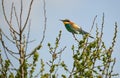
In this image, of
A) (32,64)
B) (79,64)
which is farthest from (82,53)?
(32,64)

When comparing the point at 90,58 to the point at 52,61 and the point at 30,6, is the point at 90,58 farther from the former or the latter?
the point at 30,6

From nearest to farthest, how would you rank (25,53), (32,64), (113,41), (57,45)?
(25,53)
(32,64)
(57,45)
(113,41)

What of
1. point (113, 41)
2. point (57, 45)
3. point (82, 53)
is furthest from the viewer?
point (113, 41)

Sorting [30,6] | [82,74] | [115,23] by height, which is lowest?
[82,74]

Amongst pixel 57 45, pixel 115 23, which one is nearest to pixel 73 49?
pixel 57 45

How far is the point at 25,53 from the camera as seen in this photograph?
4.88 metres

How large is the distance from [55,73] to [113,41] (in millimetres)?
2219

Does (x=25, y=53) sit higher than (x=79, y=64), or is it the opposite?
(x=25, y=53)

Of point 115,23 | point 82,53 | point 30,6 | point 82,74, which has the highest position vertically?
point 30,6

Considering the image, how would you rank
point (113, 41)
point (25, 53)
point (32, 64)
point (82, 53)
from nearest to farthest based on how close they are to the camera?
1. point (25, 53)
2. point (32, 64)
3. point (82, 53)
4. point (113, 41)

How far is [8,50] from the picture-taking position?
5.19 meters

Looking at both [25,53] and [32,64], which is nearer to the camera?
[25,53]

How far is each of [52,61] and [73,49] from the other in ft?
2.39

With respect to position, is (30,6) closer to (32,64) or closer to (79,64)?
(32,64)
